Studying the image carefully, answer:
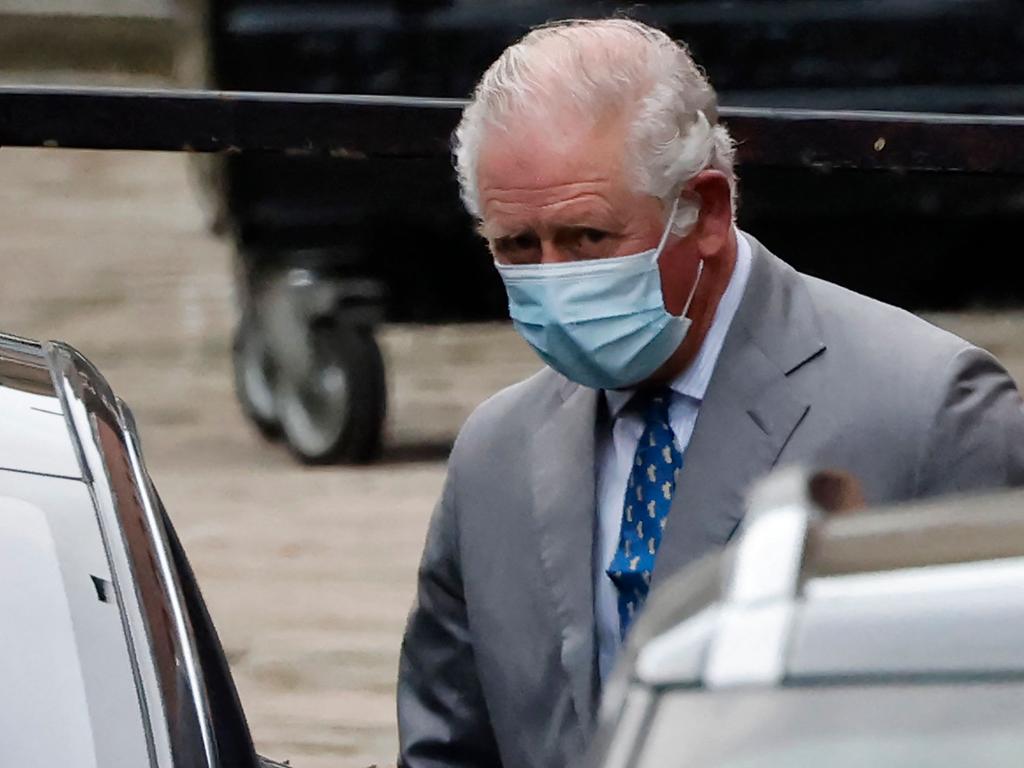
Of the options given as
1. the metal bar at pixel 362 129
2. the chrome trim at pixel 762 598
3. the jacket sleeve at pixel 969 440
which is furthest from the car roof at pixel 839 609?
the metal bar at pixel 362 129

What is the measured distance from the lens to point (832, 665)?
126 cm

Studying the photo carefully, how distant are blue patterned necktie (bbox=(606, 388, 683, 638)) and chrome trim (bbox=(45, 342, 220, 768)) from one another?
445mm

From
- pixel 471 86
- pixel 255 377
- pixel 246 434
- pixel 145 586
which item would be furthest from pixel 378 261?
pixel 145 586

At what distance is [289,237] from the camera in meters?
6.12

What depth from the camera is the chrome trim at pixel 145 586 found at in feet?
6.83

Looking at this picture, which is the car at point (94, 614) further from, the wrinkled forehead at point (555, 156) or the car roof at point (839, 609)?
the car roof at point (839, 609)

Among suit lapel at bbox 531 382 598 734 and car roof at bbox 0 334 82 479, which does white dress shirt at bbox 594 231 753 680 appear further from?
car roof at bbox 0 334 82 479

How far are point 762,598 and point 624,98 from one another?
1.13 meters

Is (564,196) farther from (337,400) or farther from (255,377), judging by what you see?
(255,377)

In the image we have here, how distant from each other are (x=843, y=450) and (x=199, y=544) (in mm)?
4394

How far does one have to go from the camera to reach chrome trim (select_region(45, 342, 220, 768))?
2082mm

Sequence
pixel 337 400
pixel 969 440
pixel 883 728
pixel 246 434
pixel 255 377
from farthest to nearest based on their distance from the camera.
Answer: pixel 246 434, pixel 255 377, pixel 337 400, pixel 969 440, pixel 883 728

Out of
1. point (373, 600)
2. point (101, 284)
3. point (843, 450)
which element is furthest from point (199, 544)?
point (843, 450)

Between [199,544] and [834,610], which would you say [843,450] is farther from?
[199,544]
